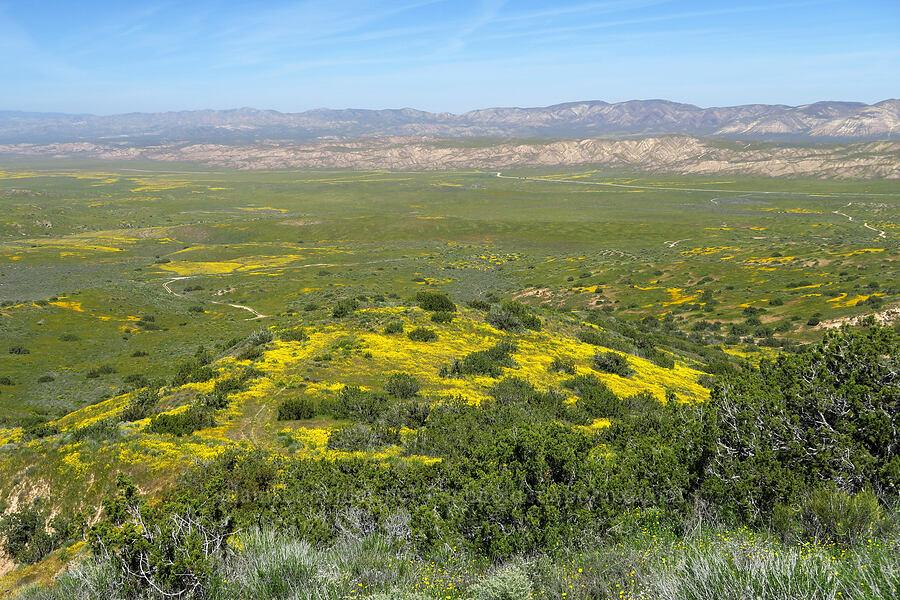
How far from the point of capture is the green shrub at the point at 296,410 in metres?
16.6

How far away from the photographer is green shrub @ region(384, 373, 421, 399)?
18547 millimetres

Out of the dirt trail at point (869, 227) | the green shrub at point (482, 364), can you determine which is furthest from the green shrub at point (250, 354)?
the dirt trail at point (869, 227)

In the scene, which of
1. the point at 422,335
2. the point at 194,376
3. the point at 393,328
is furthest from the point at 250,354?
the point at 422,335

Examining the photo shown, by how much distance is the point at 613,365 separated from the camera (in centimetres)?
2428

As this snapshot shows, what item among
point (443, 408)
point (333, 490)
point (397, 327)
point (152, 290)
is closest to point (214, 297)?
point (152, 290)

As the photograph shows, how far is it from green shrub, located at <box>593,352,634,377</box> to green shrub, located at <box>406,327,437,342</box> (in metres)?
8.72

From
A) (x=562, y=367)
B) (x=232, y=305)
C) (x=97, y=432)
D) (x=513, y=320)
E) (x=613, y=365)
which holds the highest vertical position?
(x=97, y=432)

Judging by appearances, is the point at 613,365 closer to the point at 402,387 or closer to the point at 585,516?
the point at 402,387

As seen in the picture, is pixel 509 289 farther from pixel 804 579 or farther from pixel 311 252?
pixel 804 579

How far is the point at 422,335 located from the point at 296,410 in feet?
34.4

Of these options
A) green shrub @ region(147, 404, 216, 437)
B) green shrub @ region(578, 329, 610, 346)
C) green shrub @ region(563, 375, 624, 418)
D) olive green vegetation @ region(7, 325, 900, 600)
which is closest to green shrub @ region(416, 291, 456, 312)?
green shrub @ region(578, 329, 610, 346)

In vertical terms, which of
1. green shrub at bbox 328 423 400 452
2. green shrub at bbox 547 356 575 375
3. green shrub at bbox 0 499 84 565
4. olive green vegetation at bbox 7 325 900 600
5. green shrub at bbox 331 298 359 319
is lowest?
green shrub at bbox 547 356 575 375

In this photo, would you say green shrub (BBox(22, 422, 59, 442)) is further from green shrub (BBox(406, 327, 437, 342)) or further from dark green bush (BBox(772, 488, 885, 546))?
dark green bush (BBox(772, 488, 885, 546))

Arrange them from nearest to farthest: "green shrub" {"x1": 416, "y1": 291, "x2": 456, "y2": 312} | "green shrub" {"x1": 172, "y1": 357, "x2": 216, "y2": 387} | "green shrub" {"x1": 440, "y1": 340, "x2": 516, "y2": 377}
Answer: "green shrub" {"x1": 172, "y1": 357, "x2": 216, "y2": 387} → "green shrub" {"x1": 440, "y1": 340, "x2": 516, "y2": 377} → "green shrub" {"x1": 416, "y1": 291, "x2": 456, "y2": 312}
